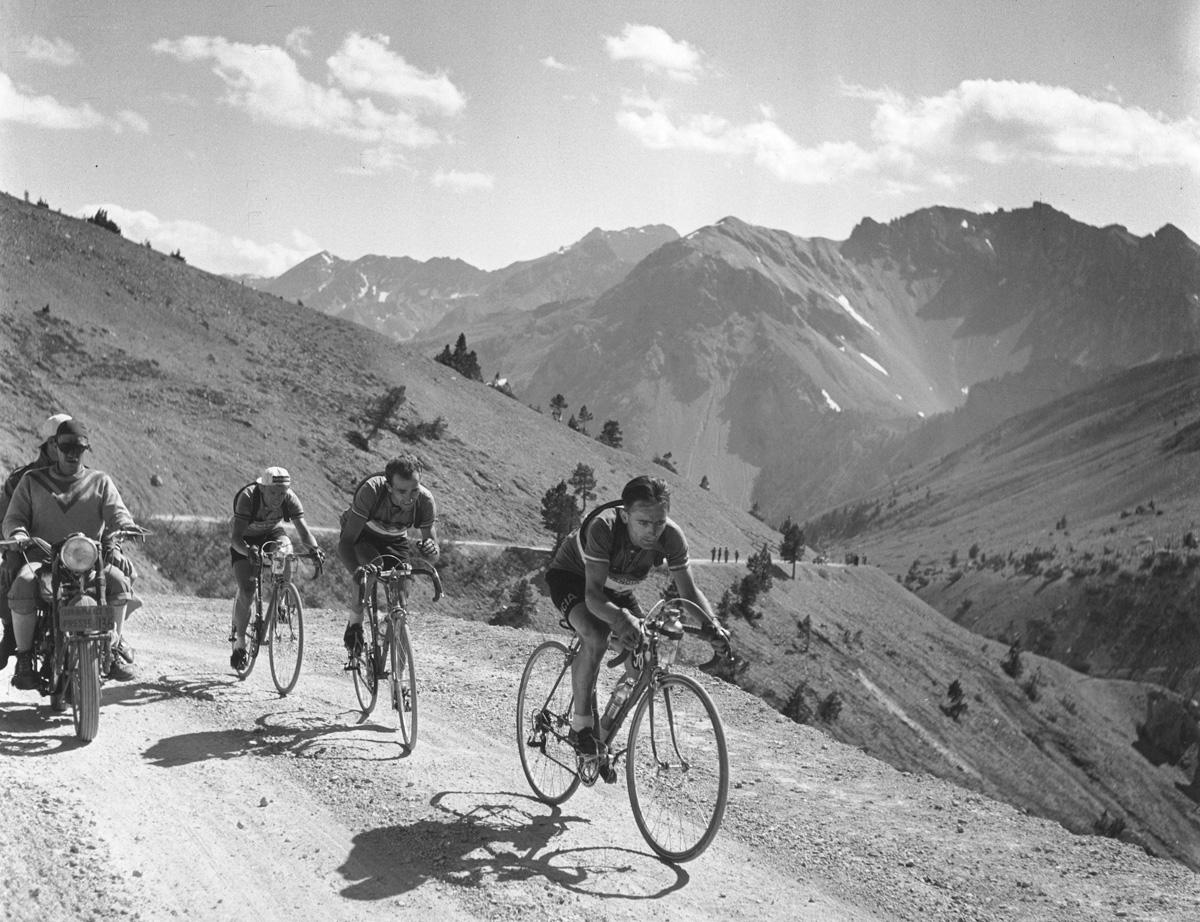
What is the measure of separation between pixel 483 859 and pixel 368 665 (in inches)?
148

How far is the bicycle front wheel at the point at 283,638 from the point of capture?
11.4 meters

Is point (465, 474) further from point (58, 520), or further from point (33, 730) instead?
point (33, 730)

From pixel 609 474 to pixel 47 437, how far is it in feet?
261

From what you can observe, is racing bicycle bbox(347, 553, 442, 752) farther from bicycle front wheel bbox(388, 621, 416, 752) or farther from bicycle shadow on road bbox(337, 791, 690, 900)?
bicycle shadow on road bbox(337, 791, 690, 900)

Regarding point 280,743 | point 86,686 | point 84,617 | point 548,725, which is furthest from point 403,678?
point 84,617

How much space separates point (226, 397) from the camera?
58656mm

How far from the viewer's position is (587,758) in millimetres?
7777

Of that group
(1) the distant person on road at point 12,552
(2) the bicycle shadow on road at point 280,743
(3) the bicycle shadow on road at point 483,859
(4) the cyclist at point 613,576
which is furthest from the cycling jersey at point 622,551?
(1) the distant person on road at point 12,552

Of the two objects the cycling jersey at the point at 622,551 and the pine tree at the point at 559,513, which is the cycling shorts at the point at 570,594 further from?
the pine tree at the point at 559,513

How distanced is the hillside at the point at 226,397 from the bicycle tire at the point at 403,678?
23777mm

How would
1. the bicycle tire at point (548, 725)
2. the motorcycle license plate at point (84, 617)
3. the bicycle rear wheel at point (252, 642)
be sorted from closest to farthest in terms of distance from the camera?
the bicycle tire at point (548, 725) → the motorcycle license plate at point (84, 617) → the bicycle rear wheel at point (252, 642)

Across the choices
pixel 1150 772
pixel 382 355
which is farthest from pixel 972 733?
pixel 382 355

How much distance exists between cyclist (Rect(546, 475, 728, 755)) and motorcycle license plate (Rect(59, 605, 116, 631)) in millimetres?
4080

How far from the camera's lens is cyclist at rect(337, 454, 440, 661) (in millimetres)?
10172
